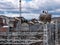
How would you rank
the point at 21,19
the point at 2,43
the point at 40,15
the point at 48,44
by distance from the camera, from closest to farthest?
the point at 48,44 → the point at 2,43 → the point at 40,15 → the point at 21,19

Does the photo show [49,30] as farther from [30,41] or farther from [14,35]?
[14,35]

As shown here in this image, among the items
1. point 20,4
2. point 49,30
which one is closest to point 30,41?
point 49,30

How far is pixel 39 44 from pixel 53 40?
0.89 m

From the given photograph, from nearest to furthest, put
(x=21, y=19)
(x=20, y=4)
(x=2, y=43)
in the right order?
(x=2, y=43), (x=20, y=4), (x=21, y=19)

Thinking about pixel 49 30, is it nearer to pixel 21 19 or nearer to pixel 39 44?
pixel 39 44

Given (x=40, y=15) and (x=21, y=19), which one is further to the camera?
(x=21, y=19)

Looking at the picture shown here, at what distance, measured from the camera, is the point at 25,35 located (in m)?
8.13

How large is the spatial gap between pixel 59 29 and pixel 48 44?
2.30ft

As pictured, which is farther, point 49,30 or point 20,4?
point 20,4

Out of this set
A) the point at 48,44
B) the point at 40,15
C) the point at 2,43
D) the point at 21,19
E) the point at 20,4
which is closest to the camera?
the point at 48,44

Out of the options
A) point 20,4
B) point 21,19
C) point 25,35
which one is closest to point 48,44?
point 25,35

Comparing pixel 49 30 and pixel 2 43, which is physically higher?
pixel 49 30

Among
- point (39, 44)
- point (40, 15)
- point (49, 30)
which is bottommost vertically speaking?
point (39, 44)

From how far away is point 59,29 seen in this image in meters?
7.29
